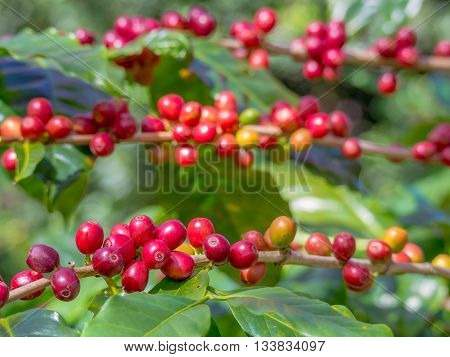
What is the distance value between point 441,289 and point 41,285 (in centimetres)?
93

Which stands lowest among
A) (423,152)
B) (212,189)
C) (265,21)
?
(212,189)

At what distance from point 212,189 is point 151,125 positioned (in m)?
0.17

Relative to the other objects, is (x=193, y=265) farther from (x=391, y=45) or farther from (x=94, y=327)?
(x=391, y=45)

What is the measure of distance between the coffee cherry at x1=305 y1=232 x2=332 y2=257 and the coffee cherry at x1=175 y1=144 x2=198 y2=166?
0.87 feet

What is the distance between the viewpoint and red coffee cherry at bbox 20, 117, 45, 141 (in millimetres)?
1004

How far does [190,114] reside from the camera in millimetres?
1078

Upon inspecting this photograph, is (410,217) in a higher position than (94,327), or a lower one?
lower

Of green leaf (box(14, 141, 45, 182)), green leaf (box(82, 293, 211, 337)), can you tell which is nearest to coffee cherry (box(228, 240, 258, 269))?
green leaf (box(82, 293, 211, 337))

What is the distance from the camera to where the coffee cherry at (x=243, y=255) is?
75 cm

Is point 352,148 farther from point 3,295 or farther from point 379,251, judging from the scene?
point 3,295

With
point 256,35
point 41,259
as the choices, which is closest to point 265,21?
point 256,35

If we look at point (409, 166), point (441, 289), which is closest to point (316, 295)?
point (441, 289)

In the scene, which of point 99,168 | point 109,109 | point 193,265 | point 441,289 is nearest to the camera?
point 193,265

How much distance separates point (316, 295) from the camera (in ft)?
4.16
